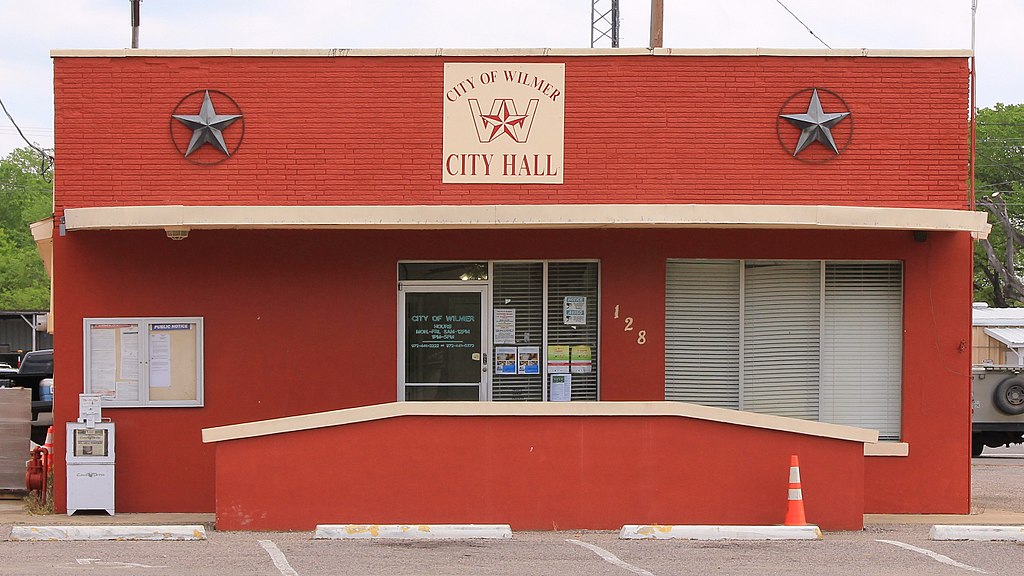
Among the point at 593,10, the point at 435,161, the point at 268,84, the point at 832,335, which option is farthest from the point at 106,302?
the point at 593,10

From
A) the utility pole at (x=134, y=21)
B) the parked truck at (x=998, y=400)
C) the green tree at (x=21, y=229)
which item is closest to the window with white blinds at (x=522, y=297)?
the parked truck at (x=998, y=400)

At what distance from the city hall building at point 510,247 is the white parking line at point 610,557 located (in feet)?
9.43

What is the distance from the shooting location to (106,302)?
1431 centimetres

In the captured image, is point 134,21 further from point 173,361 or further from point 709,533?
point 709,533

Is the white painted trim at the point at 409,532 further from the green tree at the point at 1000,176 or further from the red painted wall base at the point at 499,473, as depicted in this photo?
the green tree at the point at 1000,176

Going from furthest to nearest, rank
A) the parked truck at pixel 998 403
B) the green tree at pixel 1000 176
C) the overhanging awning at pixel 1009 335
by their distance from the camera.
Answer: the green tree at pixel 1000 176 < the overhanging awning at pixel 1009 335 < the parked truck at pixel 998 403

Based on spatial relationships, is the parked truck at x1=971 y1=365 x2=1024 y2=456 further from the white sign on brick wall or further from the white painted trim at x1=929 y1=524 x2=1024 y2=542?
the white sign on brick wall

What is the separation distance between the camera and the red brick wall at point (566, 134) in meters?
14.2

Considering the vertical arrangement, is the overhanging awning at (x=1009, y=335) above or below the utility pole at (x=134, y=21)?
below

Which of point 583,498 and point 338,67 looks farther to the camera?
point 338,67

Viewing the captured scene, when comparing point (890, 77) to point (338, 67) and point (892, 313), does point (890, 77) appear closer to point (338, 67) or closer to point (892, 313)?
point (892, 313)

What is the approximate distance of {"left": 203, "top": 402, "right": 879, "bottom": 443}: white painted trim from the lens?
1241 centimetres

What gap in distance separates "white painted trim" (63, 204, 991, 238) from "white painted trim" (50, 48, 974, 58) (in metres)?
1.84

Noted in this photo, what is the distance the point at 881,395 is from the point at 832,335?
0.85m
